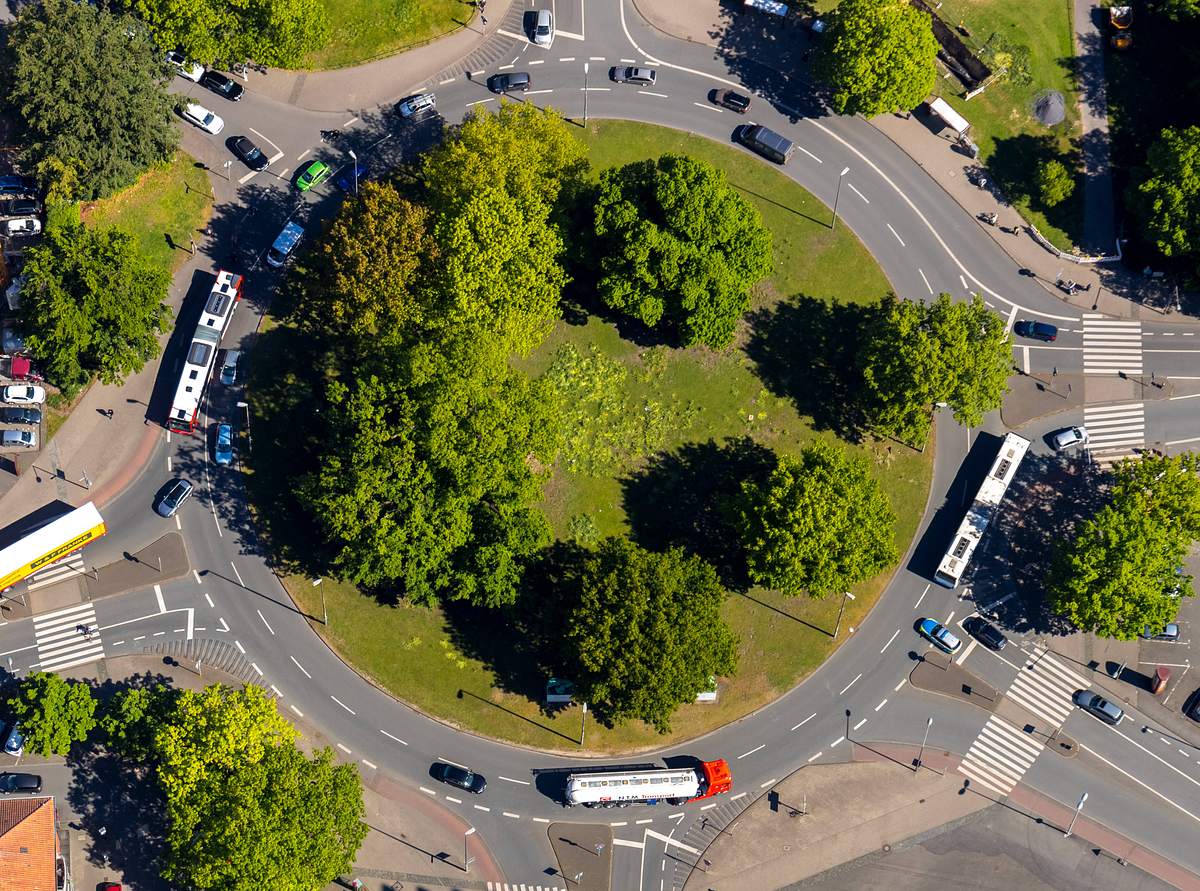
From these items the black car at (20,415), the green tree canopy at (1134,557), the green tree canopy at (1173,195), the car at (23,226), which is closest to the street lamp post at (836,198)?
the green tree canopy at (1173,195)

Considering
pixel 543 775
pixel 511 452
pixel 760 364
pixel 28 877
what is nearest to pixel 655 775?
pixel 543 775

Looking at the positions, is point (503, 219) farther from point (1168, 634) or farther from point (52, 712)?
point (1168, 634)

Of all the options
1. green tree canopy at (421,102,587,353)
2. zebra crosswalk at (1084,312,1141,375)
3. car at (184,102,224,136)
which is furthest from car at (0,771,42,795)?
zebra crosswalk at (1084,312,1141,375)

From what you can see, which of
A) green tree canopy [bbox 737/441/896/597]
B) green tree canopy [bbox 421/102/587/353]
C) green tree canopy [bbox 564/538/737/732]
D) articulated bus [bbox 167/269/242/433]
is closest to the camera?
green tree canopy [bbox 564/538/737/732]

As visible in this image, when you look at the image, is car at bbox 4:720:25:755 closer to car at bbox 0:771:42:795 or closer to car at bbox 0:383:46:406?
car at bbox 0:771:42:795

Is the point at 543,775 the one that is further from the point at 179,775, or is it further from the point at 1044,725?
the point at 1044,725

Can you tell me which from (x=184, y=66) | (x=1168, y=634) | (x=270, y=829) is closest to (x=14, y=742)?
(x=270, y=829)
